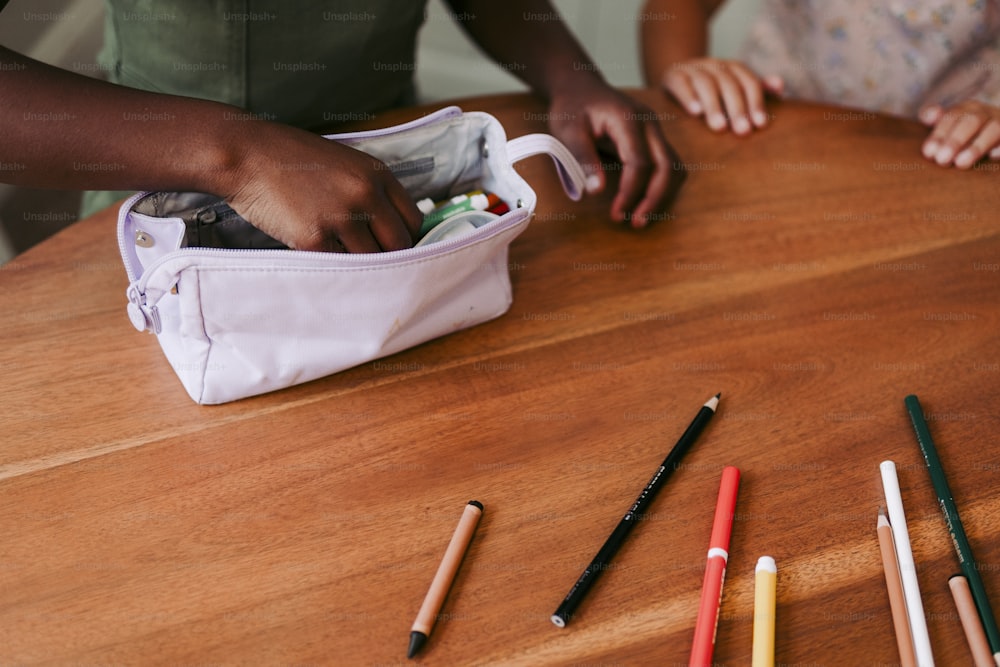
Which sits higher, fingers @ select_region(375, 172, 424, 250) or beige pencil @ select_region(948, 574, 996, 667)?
fingers @ select_region(375, 172, 424, 250)

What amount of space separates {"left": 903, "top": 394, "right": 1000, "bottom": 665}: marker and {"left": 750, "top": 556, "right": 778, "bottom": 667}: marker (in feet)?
0.44

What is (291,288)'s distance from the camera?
0.64m

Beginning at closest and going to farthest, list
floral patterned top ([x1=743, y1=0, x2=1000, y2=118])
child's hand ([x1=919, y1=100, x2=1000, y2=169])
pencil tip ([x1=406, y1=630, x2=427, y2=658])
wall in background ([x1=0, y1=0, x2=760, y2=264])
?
pencil tip ([x1=406, y1=630, x2=427, y2=658]) < child's hand ([x1=919, y1=100, x2=1000, y2=169]) < floral patterned top ([x1=743, y1=0, x2=1000, y2=118]) < wall in background ([x1=0, y1=0, x2=760, y2=264])

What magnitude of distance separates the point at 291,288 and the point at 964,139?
826mm

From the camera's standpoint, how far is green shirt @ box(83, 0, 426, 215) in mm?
862

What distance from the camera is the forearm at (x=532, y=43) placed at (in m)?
1.01

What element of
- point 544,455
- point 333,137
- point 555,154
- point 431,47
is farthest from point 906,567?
point 431,47

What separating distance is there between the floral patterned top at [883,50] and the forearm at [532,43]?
473 millimetres

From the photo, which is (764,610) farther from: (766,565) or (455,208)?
Answer: (455,208)

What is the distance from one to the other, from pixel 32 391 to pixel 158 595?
0.79 ft

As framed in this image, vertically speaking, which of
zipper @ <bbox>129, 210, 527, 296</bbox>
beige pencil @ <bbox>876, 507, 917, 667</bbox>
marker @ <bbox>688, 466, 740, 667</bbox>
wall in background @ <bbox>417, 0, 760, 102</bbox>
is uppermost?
zipper @ <bbox>129, 210, 527, 296</bbox>

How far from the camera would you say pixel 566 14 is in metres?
2.43

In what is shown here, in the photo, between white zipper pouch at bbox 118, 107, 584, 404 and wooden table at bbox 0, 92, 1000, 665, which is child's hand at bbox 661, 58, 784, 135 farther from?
white zipper pouch at bbox 118, 107, 584, 404

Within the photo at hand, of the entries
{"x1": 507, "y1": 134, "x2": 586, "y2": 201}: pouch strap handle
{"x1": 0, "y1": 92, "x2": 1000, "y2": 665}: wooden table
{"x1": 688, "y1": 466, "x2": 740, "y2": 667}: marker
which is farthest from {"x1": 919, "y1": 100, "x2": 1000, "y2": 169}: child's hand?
{"x1": 688, "y1": 466, "x2": 740, "y2": 667}: marker
